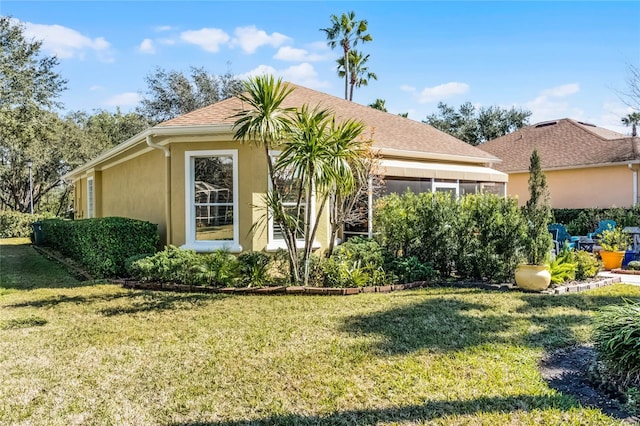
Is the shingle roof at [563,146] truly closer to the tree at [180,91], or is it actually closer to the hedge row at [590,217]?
the hedge row at [590,217]

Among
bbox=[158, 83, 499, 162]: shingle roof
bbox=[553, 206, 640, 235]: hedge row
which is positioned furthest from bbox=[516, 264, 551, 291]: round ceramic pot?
bbox=[553, 206, 640, 235]: hedge row

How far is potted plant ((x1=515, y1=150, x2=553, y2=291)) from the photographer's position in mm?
11194

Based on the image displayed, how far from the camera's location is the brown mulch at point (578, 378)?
16.1 ft

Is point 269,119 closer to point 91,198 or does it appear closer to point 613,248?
point 613,248

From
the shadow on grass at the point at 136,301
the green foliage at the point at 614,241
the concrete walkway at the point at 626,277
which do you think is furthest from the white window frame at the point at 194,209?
the green foliage at the point at 614,241

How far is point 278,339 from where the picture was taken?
7.47 meters

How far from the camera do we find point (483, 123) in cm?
4928

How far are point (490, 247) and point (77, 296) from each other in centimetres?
1154

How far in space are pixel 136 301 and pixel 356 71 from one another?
3809 centimetres

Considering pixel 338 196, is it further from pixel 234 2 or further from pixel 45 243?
pixel 45 243

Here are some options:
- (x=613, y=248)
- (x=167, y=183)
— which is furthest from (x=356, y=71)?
(x=167, y=183)

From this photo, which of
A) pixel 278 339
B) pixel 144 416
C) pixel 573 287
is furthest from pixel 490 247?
pixel 144 416

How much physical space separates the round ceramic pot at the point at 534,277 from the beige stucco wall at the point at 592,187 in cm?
1559

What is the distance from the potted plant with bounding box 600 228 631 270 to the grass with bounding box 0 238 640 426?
560 centimetres
